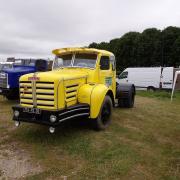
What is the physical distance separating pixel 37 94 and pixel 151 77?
20.2 meters

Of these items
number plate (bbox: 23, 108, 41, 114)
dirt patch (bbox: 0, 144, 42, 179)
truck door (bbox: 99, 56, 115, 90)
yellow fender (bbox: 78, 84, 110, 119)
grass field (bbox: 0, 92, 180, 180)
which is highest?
truck door (bbox: 99, 56, 115, 90)

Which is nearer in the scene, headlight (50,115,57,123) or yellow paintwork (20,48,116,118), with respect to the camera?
headlight (50,115,57,123)

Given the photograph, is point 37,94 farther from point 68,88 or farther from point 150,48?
point 150,48

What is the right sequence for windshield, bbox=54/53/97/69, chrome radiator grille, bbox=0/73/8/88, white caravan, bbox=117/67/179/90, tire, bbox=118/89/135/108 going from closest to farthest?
windshield, bbox=54/53/97/69 < tire, bbox=118/89/135/108 < chrome radiator grille, bbox=0/73/8/88 < white caravan, bbox=117/67/179/90

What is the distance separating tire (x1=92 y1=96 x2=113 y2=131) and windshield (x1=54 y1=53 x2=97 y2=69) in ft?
3.71

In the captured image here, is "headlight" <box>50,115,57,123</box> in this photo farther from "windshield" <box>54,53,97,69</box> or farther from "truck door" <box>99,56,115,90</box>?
"truck door" <box>99,56,115,90</box>

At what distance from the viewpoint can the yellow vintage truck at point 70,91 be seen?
6.95 metres

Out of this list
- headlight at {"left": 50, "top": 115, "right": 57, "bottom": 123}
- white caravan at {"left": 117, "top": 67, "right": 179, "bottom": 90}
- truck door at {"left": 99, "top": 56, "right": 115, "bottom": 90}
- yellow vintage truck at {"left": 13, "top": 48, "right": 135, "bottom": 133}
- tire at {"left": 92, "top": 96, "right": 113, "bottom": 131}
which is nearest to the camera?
headlight at {"left": 50, "top": 115, "right": 57, "bottom": 123}

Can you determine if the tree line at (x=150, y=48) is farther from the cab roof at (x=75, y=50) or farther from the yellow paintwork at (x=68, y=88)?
the yellow paintwork at (x=68, y=88)

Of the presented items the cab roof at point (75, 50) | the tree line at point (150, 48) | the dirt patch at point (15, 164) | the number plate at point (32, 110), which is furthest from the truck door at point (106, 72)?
the tree line at point (150, 48)

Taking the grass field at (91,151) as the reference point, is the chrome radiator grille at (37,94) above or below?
above

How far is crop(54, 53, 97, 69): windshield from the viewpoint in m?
8.80

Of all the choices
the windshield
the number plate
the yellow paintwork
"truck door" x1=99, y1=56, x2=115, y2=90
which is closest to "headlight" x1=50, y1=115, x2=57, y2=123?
the yellow paintwork

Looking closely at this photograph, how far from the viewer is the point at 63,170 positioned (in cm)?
584
